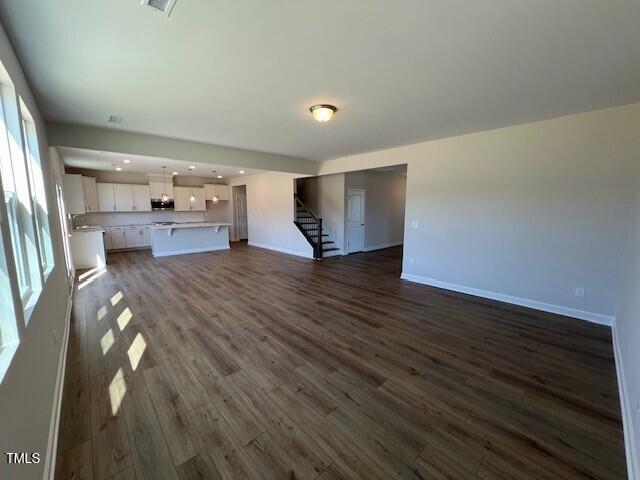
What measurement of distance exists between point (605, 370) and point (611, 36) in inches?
108

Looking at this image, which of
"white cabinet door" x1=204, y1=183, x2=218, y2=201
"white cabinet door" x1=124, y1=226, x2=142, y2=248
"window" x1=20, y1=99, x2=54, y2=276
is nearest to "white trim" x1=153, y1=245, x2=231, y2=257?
"white cabinet door" x1=124, y1=226, x2=142, y2=248

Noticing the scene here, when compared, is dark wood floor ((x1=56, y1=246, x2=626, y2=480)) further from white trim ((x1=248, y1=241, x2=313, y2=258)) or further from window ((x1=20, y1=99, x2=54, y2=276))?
white trim ((x1=248, y1=241, x2=313, y2=258))

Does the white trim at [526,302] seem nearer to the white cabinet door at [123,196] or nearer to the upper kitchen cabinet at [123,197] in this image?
the upper kitchen cabinet at [123,197]

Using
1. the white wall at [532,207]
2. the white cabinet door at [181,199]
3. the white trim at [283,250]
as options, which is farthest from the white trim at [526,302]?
the white cabinet door at [181,199]

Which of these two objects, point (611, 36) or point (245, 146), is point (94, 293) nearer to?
→ point (245, 146)

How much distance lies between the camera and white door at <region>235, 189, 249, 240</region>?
35.9 ft

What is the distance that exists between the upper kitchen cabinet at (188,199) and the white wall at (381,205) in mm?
5673

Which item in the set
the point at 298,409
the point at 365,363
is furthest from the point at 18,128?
the point at 365,363

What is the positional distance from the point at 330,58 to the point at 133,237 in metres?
9.30

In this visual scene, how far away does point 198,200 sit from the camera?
32.1ft

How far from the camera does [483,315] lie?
3.61 m

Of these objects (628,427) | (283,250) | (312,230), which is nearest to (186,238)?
(283,250)

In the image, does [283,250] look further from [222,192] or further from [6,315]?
[6,315]

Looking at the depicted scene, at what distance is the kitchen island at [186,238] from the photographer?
306 inches
